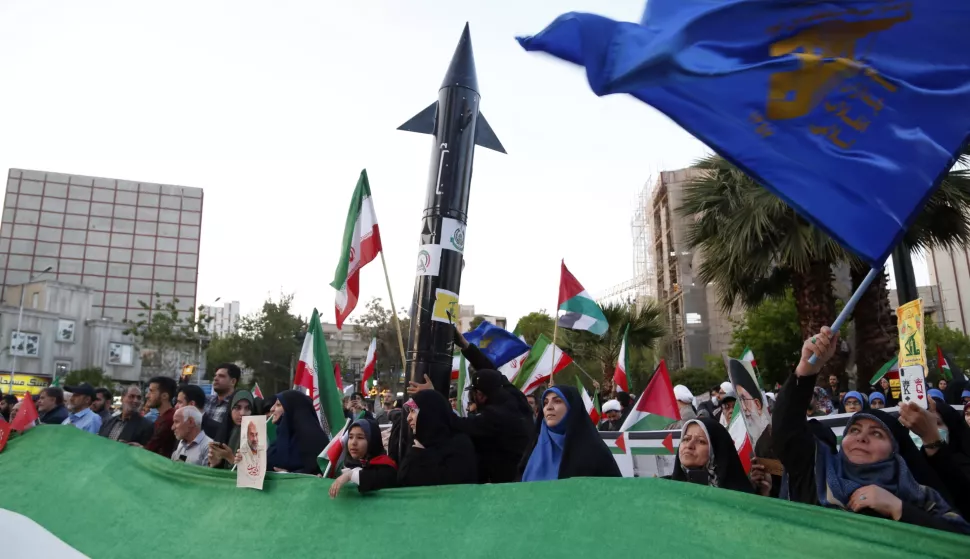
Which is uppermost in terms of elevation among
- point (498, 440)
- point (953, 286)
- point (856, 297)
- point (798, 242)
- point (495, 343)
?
point (953, 286)

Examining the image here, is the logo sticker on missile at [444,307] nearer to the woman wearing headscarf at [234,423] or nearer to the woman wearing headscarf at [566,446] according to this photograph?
the woman wearing headscarf at [234,423]

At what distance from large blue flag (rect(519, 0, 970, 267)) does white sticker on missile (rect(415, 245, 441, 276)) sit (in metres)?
4.08

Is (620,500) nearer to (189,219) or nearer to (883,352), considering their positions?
(883,352)

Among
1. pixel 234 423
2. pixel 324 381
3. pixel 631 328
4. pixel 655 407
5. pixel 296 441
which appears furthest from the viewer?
pixel 631 328

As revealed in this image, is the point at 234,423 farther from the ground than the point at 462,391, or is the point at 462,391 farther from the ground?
the point at 462,391

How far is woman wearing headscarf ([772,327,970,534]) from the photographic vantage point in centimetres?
245

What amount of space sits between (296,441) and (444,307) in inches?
83.3

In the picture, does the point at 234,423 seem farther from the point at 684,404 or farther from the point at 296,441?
the point at 684,404

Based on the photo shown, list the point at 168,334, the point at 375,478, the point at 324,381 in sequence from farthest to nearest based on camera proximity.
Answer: the point at 168,334 → the point at 324,381 → the point at 375,478

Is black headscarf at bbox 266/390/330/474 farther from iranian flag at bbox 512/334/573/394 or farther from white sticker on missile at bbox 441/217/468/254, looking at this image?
iranian flag at bbox 512/334/573/394

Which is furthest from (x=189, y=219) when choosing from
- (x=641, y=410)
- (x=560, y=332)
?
(x=641, y=410)

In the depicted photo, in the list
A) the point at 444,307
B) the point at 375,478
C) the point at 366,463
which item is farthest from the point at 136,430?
the point at 375,478

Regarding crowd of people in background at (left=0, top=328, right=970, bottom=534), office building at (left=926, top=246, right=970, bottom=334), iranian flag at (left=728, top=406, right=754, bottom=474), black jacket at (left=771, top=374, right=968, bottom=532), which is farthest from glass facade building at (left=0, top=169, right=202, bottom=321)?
black jacket at (left=771, top=374, right=968, bottom=532)

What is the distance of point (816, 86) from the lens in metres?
3.15
